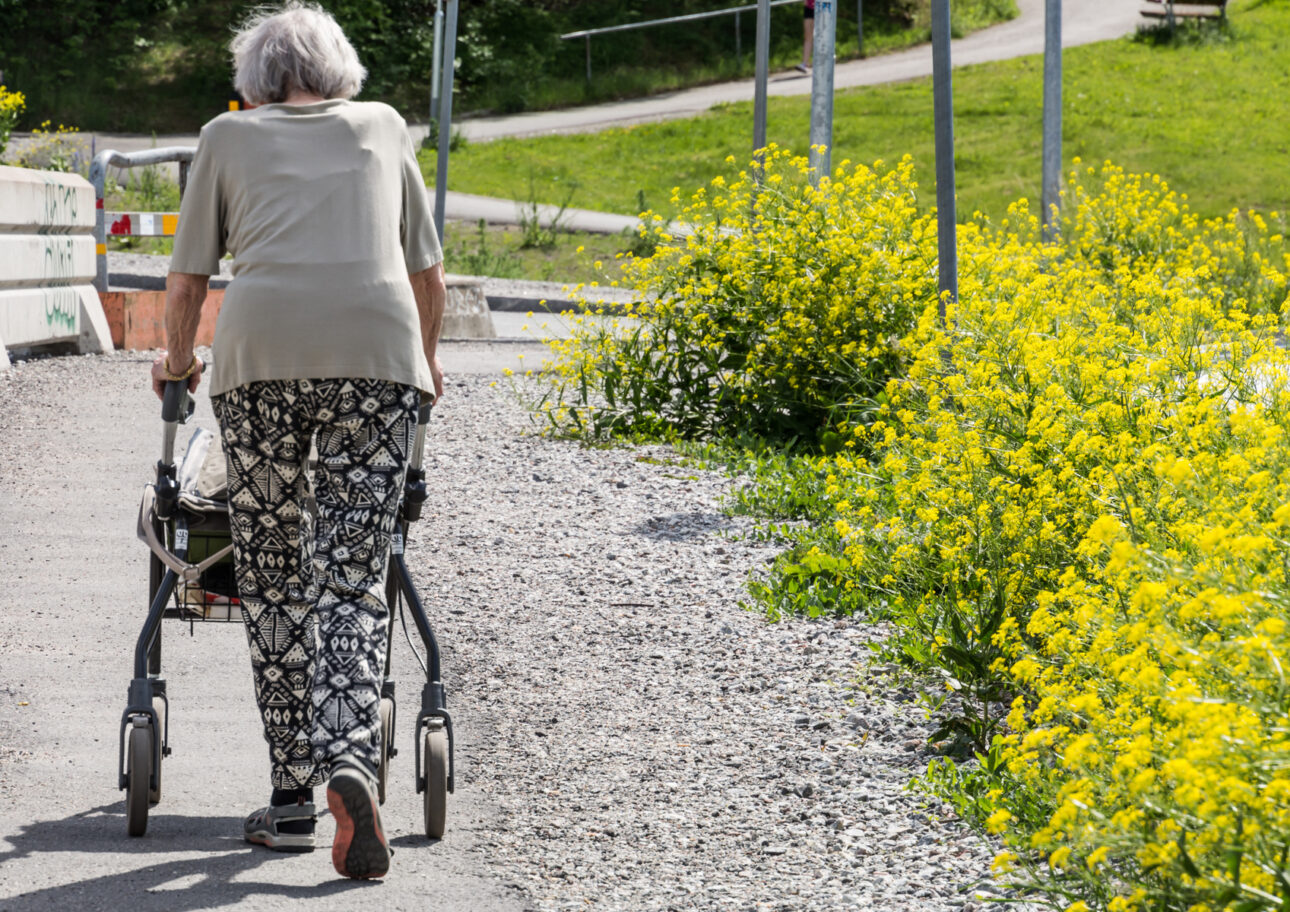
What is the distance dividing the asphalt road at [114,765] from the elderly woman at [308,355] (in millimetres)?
237

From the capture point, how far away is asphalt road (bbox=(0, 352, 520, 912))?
338cm

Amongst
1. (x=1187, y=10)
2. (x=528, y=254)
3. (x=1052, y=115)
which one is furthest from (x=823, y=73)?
(x=1187, y=10)

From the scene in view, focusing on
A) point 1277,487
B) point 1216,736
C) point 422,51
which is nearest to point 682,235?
point 1277,487

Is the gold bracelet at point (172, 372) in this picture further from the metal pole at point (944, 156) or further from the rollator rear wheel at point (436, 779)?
the metal pole at point (944, 156)

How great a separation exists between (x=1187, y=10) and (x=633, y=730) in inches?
1257

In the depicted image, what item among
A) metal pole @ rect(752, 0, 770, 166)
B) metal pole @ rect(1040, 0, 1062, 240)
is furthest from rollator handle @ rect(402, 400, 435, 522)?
metal pole @ rect(1040, 0, 1062, 240)

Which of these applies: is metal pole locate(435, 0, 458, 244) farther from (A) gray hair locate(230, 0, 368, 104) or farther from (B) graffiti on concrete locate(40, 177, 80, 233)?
(A) gray hair locate(230, 0, 368, 104)

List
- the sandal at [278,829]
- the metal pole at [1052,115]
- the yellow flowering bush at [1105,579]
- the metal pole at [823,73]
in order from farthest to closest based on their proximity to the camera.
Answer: the metal pole at [1052,115] → the metal pole at [823,73] → the sandal at [278,829] → the yellow flowering bush at [1105,579]

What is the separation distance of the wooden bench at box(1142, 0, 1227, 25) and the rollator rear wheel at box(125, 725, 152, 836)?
103 feet

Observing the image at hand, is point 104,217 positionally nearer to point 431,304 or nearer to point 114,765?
point 114,765

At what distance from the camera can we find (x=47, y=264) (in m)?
10.5

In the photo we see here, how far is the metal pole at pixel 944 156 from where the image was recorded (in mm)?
6770

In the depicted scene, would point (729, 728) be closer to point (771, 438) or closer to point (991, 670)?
point (991, 670)

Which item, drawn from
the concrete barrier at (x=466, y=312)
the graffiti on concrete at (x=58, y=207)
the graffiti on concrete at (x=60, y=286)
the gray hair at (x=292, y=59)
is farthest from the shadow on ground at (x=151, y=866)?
the concrete barrier at (x=466, y=312)
